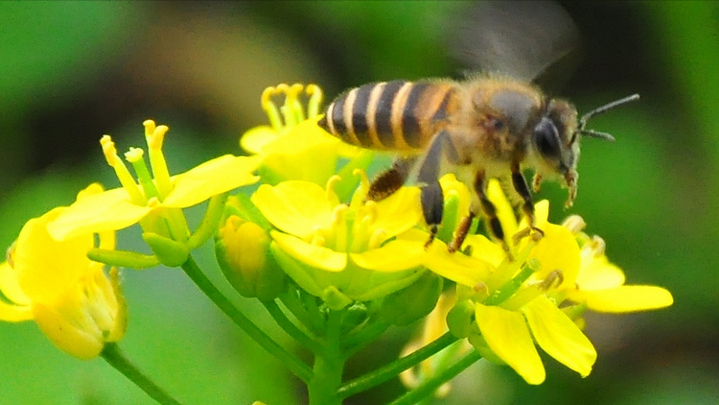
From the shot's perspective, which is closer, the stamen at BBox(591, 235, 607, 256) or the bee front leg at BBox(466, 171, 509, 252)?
the bee front leg at BBox(466, 171, 509, 252)

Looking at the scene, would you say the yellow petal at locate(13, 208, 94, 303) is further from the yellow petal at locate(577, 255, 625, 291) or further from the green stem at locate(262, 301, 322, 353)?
the yellow petal at locate(577, 255, 625, 291)

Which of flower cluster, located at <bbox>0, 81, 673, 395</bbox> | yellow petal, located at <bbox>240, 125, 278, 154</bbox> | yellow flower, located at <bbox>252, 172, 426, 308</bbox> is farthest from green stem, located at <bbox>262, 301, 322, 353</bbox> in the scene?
yellow petal, located at <bbox>240, 125, 278, 154</bbox>

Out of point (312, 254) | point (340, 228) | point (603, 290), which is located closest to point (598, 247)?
point (603, 290)

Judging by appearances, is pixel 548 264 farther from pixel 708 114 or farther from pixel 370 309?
pixel 708 114

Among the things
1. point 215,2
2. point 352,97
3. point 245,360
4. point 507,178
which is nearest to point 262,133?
point 352,97

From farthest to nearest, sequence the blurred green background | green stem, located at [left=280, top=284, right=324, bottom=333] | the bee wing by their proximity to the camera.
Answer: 1. the blurred green background
2. the bee wing
3. green stem, located at [left=280, top=284, right=324, bottom=333]

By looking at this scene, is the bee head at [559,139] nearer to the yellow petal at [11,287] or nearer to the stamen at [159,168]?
the stamen at [159,168]
